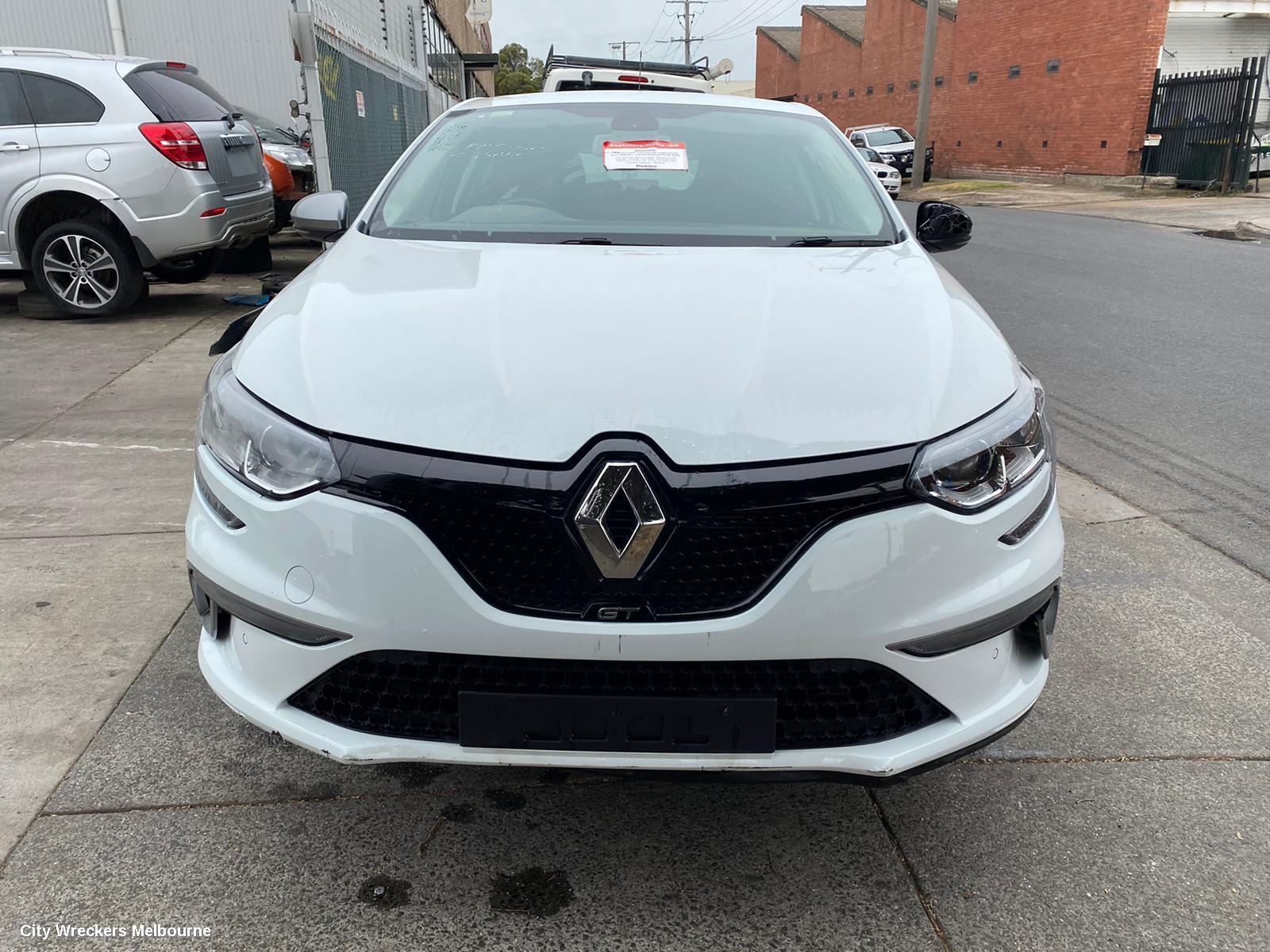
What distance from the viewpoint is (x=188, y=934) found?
1875 millimetres

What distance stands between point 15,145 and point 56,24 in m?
9.47

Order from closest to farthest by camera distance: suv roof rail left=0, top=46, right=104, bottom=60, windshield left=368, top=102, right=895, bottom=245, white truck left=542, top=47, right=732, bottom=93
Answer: windshield left=368, top=102, right=895, bottom=245, suv roof rail left=0, top=46, right=104, bottom=60, white truck left=542, top=47, right=732, bottom=93

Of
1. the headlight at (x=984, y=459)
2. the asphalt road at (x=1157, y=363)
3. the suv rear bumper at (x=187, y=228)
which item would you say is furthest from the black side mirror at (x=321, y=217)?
the suv rear bumper at (x=187, y=228)

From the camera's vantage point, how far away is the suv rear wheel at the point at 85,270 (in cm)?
729

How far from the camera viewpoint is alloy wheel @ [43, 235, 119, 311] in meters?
7.35

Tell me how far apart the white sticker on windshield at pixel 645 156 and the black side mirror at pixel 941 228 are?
0.91 metres

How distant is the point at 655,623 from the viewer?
67.9 inches

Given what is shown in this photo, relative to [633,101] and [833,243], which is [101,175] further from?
[833,243]

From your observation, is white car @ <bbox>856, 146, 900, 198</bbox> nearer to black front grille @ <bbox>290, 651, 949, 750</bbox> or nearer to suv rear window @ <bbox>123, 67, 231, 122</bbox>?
suv rear window @ <bbox>123, 67, 231, 122</bbox>

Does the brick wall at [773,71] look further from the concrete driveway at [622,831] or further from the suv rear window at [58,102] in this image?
the concrete driveway at [622,831]

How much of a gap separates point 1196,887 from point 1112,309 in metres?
7.10

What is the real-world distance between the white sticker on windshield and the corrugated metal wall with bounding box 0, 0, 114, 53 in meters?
14.7

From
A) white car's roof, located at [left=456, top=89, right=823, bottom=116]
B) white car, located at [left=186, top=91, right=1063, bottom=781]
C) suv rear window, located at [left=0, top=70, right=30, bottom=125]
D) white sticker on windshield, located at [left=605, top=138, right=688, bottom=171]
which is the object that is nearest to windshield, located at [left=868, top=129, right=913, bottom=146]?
suv rear window, located at [left=0, top=70, right=30, bottom=125]

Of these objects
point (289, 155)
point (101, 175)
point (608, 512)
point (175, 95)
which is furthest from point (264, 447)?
point (289, 155)
